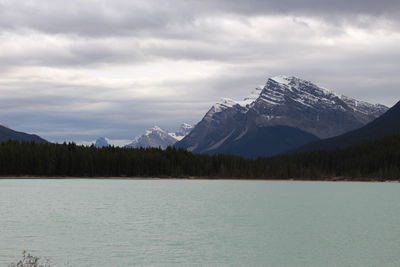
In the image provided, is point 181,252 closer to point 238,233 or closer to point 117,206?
point 238,233

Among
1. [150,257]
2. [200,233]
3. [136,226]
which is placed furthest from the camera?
[136,226]

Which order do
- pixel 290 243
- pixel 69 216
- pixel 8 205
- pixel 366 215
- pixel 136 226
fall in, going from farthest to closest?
1. pixel 8 205
2. pixel 366 215
3. pixel 69 216
4. pixel 136 226
5. pixel 290 243

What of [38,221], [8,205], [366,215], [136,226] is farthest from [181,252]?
[8,205]

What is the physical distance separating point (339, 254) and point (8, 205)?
71930 mm

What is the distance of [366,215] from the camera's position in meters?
99.2

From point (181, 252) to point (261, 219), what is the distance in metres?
34.5

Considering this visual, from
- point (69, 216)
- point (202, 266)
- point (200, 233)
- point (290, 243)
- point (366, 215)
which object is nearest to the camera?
point (202, 266)

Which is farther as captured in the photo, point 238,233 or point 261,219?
point 261,219

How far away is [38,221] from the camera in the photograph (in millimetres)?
82625

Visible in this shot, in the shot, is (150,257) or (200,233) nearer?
(150,257)

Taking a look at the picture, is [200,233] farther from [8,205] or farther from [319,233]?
[8,205]

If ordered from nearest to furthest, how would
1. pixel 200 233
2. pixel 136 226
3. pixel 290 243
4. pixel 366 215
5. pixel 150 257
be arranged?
pixel 150 257 < pixel 290 243 < pixel 200 233 < pixel 136 226 < pixel 366 215

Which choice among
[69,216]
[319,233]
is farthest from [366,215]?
[69,216]

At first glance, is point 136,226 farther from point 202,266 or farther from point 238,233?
point 202,266
